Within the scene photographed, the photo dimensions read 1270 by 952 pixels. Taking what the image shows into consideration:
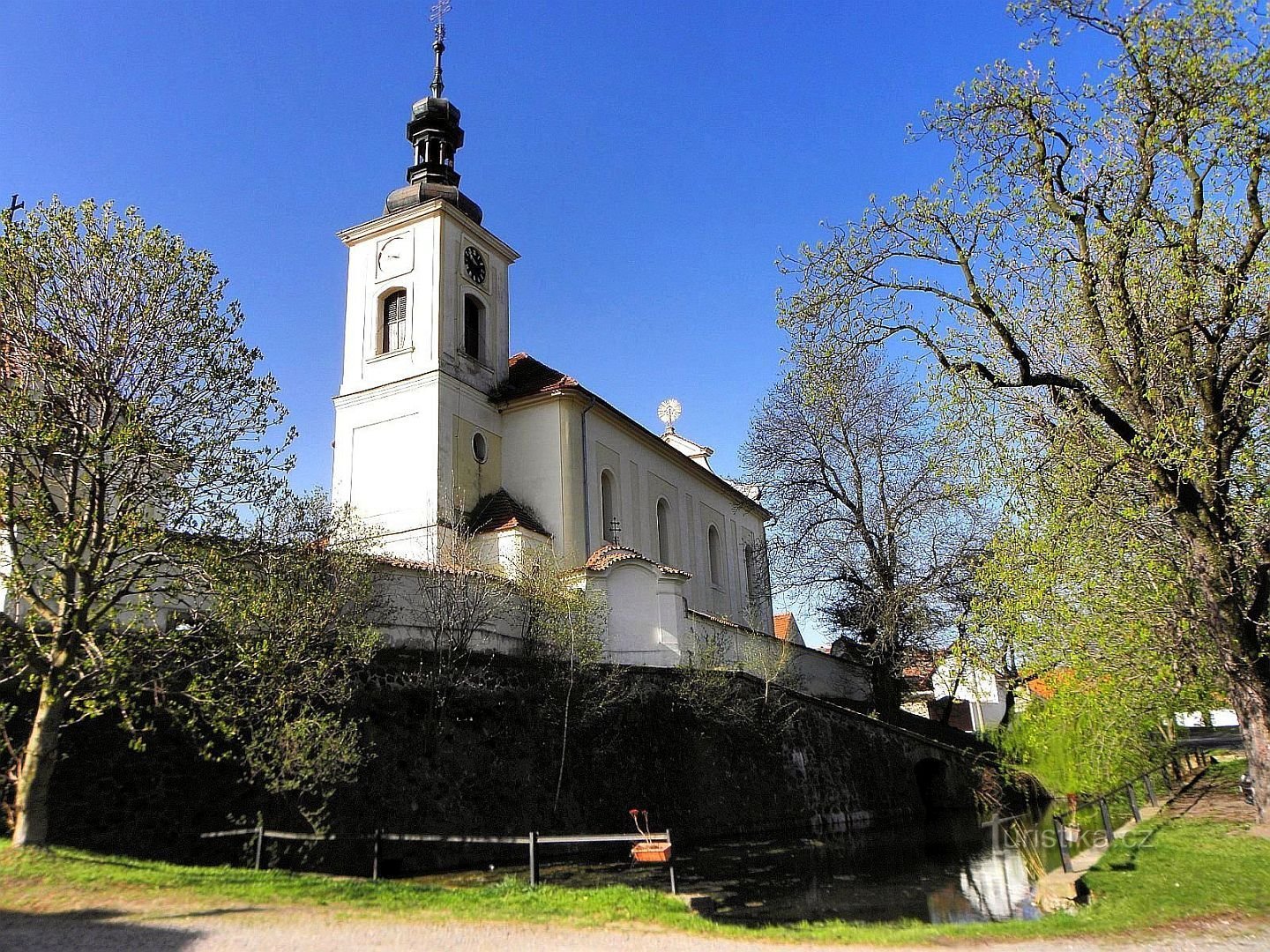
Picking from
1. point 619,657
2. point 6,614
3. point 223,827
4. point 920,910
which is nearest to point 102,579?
point 6,614

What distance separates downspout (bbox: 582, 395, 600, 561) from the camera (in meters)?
25.9

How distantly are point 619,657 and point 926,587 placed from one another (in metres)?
11.1

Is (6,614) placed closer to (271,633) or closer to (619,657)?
(271,633)

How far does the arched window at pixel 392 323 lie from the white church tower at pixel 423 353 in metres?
0.04

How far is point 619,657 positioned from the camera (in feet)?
73.3

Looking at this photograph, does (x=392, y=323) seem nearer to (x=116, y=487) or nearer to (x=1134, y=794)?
(x=116, y=487)

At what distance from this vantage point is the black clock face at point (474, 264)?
28.4 meters

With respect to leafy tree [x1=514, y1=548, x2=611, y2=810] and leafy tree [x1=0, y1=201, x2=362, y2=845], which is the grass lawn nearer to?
leafy tree [x1=0, y1=201, x2=362, y2=845]

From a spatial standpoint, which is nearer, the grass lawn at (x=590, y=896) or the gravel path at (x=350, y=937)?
the gravel path at (x=350, y=937)

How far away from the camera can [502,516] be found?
2462cm

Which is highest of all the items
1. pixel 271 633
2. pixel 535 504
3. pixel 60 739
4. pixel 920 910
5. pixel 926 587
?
pixel 535 504

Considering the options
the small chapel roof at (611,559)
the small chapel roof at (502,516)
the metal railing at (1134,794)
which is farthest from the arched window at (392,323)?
the metal railing at (1134,794)

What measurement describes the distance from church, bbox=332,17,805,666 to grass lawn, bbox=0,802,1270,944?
11866 millimetres

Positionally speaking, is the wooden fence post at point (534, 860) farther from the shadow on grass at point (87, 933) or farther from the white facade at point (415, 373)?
the white facade at point (415, 373)
